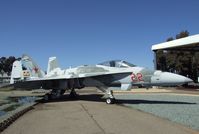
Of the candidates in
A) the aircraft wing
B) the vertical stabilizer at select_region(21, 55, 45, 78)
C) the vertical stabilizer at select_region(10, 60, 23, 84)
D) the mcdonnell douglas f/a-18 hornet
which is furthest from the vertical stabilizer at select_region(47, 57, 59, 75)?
the aircraft wing

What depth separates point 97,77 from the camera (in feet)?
Answer: 63.8

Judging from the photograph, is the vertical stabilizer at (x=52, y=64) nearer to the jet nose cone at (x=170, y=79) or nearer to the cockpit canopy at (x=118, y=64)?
the cockpit canopy at (x=118, y=64)

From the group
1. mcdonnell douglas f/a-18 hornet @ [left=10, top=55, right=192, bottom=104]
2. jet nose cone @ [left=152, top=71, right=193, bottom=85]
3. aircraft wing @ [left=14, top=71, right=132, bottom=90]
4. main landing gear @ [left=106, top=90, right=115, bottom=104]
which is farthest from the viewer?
aircraft wing @ [left=14, top=71, right=132, bottom=90]

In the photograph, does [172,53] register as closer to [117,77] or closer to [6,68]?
[117,77]

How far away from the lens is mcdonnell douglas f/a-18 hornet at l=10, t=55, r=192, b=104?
17.1 m

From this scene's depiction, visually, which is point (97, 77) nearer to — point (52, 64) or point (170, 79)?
point (170, 79)

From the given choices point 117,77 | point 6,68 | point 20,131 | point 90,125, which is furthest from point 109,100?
point 6,68

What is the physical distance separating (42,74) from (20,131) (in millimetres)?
16780

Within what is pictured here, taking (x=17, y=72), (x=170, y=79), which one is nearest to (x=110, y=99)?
(x=170, y=79)

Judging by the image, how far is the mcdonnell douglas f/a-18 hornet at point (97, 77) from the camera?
17125 mm

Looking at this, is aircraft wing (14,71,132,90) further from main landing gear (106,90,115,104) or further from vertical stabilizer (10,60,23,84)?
vertical stabilizer (10,60,23,84)

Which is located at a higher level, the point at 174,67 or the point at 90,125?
the point at 174,67

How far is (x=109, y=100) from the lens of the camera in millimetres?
18406

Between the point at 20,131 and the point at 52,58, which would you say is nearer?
the point at 20,131
